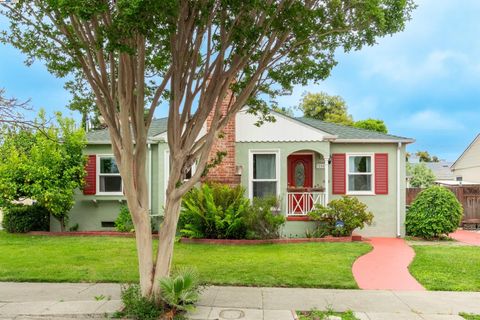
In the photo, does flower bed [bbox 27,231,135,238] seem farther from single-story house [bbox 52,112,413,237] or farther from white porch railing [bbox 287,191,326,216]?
white porch railing [bbox 287,191,326,216]

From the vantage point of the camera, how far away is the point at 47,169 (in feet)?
40.1

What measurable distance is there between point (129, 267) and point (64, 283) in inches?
54.2

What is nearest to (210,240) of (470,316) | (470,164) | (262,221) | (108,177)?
(262,221)

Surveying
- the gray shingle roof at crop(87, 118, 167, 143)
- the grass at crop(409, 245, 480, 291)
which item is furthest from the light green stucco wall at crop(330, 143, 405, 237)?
the gray shingle roof at crop(87, 118, 167, 143)

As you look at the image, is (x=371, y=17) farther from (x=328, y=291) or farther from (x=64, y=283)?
(x=64, y=283)

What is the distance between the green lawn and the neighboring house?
62.6ft

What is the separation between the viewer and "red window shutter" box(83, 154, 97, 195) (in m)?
13.9

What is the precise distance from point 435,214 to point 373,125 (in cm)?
1969

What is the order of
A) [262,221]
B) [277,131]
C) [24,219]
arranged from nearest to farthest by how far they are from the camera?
[262,221] < [24,219] < [277,131]

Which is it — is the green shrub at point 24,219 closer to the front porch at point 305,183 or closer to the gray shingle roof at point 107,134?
the gray shingle roof at point 107,134

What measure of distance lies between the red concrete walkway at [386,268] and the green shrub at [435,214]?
5.13ft

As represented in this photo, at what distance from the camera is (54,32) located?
5.94 metres

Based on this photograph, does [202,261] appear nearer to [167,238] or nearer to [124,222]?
[167,238]

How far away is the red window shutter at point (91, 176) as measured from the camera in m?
13.9
